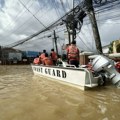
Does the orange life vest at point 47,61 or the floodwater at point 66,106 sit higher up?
the orange life vest at point 47,61

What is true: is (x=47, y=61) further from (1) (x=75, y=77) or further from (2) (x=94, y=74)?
(2) (x=94, y=74)

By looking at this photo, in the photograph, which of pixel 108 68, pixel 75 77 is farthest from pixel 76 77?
pixel 108 68

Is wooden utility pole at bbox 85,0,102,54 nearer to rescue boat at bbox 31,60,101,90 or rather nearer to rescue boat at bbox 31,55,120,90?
rescue boat at bbox 31,60,101,90

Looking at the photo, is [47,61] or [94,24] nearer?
[47,61]

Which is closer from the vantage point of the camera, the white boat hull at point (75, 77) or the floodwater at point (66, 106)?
the floodwater at point (66, 106)

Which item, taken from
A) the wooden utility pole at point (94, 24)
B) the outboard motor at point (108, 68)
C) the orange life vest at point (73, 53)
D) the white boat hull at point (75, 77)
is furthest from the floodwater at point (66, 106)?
the wooden utility pole at point (94, 24)

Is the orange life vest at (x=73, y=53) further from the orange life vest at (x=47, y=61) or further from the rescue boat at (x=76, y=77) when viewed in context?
the orange life vest at (x=47, y=61)

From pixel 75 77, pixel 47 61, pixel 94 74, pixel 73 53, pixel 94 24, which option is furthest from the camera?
pixel 94 24

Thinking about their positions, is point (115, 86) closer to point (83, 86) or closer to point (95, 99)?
point (83, 86)

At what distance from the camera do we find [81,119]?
5.14 m

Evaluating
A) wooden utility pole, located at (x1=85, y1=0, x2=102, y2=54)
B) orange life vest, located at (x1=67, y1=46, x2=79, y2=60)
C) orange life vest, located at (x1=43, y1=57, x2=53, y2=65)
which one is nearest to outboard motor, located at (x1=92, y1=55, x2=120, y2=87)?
orange life vest, located at (x1=67, y1=46, x2=79, y2=60)

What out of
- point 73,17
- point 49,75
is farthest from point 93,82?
point 73,17

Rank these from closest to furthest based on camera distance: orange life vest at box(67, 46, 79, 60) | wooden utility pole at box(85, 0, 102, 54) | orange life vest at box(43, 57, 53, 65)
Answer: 1. orange life vest at box(67, 46, 79, 60)
2. orange life vest at box(43, 57, 53, 65)
3. wooden utility pole at box(85, 0, 102, 54)

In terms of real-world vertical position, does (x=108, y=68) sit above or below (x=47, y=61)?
below
